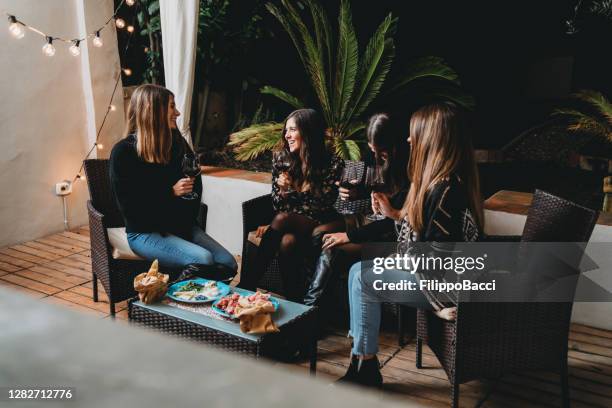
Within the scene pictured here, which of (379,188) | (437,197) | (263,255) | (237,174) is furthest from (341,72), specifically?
(437,197)

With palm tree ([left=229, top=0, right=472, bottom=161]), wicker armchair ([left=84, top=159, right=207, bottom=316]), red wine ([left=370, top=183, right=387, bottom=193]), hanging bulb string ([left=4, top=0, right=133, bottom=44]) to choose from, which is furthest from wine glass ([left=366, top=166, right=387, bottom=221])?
hanging bulb string ([left=4, top=0, right=133, bottom=44])

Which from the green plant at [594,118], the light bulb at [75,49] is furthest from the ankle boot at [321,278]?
the green plant at [594,118]

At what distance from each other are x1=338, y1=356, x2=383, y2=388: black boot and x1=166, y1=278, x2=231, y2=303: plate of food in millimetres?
644

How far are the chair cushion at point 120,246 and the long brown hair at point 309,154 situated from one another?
96 cm

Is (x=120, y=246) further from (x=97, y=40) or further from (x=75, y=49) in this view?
(x=97, y=40)

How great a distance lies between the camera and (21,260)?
4309mm

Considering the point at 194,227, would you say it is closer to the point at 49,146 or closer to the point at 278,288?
the point at 278,288

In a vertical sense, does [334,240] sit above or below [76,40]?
below

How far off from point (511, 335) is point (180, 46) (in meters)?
3.09

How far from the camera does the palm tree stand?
494 cm

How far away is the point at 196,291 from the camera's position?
2.66 metres

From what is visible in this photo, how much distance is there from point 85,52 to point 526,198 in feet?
11.5

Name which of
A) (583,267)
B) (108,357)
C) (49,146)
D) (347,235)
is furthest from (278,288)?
(108,357)

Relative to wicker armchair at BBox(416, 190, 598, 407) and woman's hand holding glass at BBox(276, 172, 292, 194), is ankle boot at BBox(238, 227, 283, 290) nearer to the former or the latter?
woman's hand holding glass at BBox(276, 172, 292, 194)
